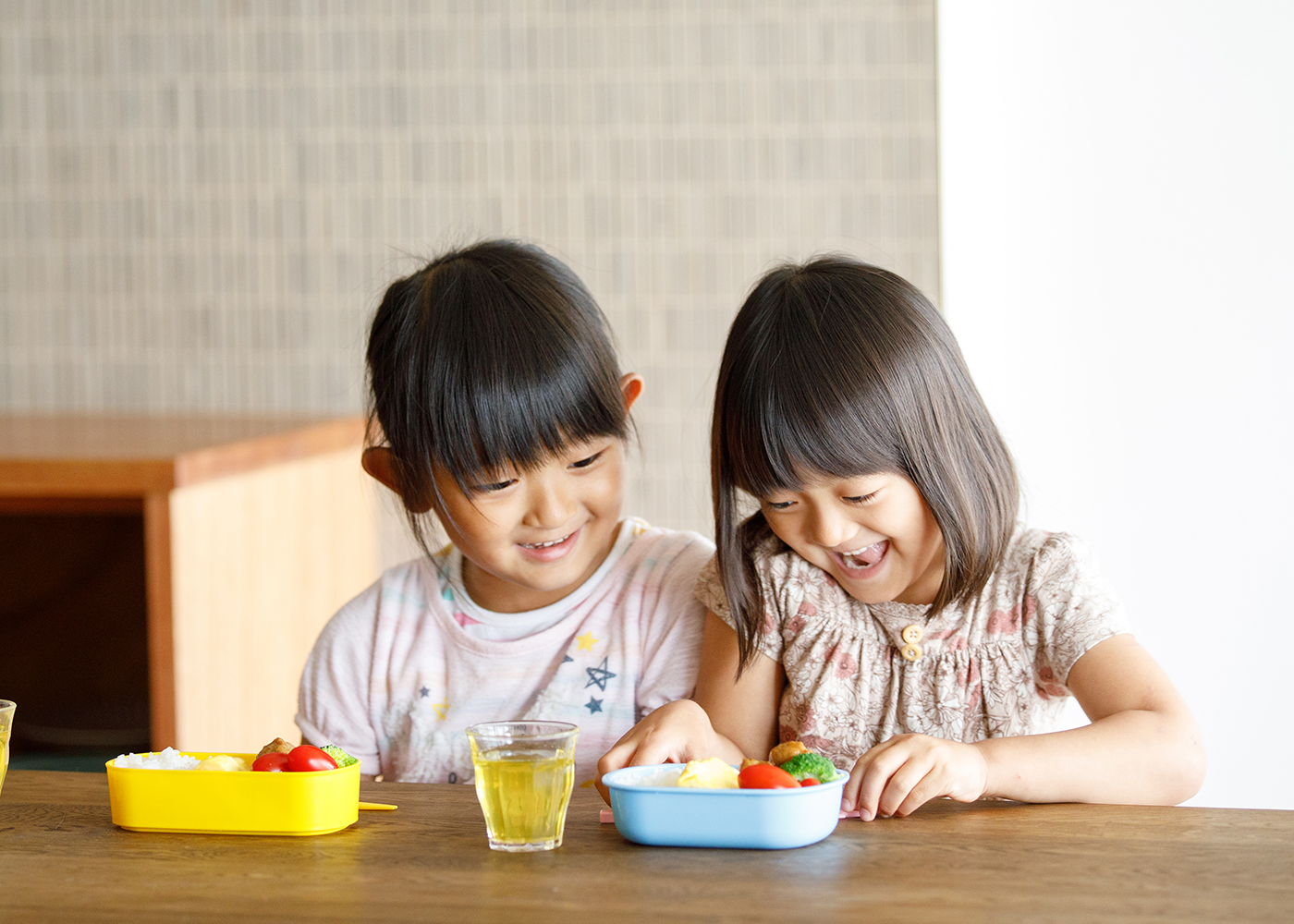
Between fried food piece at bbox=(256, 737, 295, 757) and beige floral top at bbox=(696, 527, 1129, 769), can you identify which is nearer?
fried food piece at bbox=(256, 737, 295, 757)

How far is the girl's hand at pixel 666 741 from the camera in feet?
3.20

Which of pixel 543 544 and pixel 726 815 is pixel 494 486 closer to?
pixel 543 544

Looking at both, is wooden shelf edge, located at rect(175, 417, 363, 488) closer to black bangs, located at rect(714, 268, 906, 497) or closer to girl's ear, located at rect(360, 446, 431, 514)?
girl's ear, located at rect(360, 446, 431, 514)

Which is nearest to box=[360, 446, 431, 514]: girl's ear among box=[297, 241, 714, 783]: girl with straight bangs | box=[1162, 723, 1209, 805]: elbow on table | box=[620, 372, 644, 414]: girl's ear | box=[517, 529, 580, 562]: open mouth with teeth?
box=[297, 241, 714, 783]: girl with straight bangs

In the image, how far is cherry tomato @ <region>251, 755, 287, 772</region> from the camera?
0.88m

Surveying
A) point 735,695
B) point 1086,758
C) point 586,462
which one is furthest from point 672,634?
point 1086,758

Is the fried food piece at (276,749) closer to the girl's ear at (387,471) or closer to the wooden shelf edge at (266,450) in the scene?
the girl's ear at (387,471)

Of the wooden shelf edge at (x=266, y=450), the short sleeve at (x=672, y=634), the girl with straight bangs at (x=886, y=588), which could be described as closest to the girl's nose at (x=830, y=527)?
the girl with straight bangs at (x=886, y=588)

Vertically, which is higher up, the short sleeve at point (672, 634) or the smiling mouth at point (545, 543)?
the smiling mouth at point (545, 543)

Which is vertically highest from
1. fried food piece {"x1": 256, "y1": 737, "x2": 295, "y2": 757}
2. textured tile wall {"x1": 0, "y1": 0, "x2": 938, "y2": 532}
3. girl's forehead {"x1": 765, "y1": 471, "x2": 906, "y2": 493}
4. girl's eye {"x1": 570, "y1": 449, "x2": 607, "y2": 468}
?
textured tile wall {"x1": 0, "y1": 0, "x2": 938, "y2": 532}

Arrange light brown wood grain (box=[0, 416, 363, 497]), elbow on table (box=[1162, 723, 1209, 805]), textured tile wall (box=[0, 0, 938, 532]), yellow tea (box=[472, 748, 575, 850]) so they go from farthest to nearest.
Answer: textured tile wall (box=[0, 0, 938, 532]) < light brown wood grain (box=[0, 416, 363, 497]) < elbow on table (box=[1162, 723, 1209, 805]) < yellow tea (box=[472, 748, 575, 850])

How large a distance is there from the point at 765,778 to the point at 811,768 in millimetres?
36

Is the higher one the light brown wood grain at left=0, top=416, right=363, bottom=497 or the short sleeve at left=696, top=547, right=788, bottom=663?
the light brown wood grain at left=0, top=416, right=363, bottom=497

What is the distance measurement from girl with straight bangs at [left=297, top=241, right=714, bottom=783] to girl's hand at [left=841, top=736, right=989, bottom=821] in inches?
16.5
